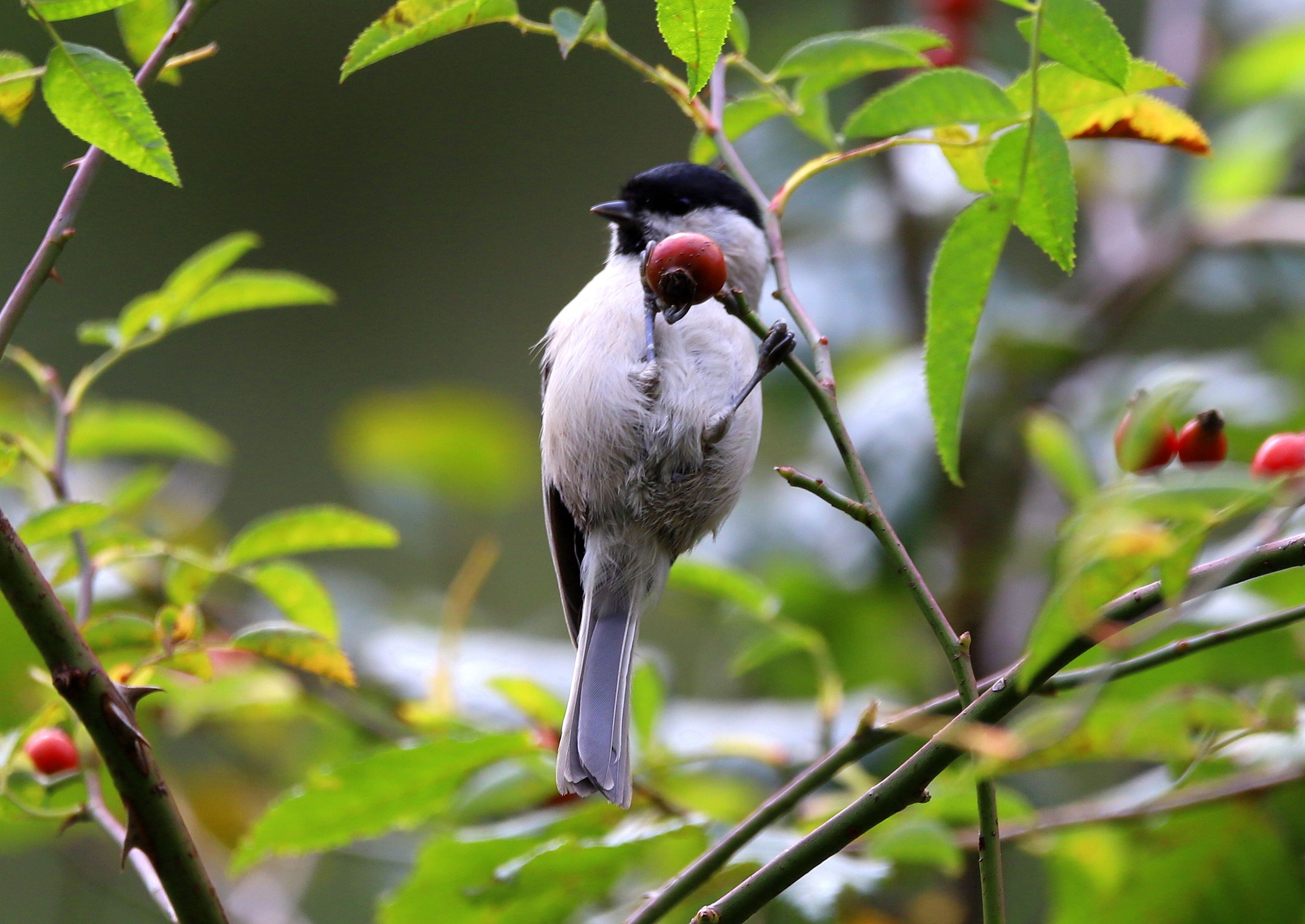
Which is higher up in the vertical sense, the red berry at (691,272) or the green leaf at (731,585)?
the red berry at (691,272)

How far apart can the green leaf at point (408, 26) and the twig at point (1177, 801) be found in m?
0.94

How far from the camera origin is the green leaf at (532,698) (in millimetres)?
1434

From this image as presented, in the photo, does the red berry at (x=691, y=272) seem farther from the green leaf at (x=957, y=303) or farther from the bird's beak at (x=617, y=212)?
the bird's beak at (x=617, y=212)

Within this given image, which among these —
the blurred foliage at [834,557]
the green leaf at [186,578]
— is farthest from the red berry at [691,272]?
the green leaf at [186,578]

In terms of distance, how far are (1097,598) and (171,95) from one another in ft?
18.7

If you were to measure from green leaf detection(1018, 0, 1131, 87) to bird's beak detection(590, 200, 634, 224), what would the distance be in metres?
0.90

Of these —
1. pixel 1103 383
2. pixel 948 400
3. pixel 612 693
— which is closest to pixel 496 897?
pixel 612 693

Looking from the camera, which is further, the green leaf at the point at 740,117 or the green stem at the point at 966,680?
the green leaf at the point at 740,117

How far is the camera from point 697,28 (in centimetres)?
82

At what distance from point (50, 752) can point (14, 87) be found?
0.58m

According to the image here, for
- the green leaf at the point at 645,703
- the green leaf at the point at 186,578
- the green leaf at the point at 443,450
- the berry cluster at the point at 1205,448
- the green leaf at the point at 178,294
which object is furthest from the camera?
the green leaf at the point at 443,450

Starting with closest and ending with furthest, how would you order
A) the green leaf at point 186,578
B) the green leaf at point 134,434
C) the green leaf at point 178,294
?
the green leaf at point 186,578 → the green leaf at point 178,294 → the green leaf at point 134,434

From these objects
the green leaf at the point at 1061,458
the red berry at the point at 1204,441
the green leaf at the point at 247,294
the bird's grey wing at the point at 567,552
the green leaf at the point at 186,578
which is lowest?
the bird's grey wing at the point at 567,552

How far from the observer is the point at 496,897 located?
1.15 meters
